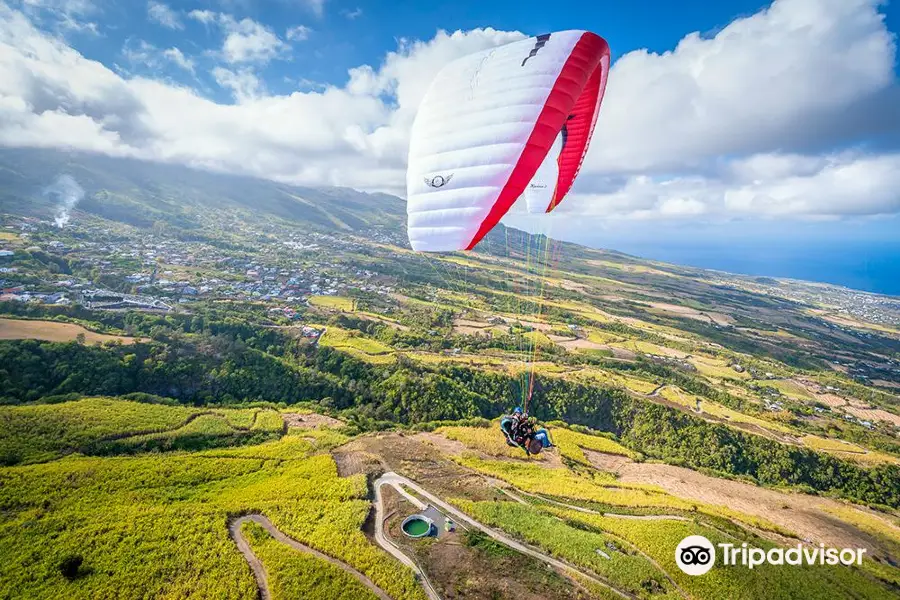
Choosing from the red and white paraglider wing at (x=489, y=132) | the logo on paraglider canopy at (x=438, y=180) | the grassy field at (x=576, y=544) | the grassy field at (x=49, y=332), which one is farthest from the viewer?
the grassy field at (x=49, y=332)

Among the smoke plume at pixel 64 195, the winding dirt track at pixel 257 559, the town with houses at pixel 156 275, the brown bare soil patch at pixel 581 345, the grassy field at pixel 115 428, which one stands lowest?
the grassy field at pixel 115 428

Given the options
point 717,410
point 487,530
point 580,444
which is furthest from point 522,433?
point 717,410

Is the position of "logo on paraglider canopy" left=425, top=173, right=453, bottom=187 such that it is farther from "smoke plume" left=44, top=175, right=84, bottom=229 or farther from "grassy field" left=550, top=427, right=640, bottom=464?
"smoke plume" left=44, top=175, right=84, bottom=229

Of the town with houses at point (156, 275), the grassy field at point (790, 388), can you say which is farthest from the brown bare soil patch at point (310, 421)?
the grassy field at point (790, 388)

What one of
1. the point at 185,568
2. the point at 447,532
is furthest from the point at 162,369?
the point at 447,532

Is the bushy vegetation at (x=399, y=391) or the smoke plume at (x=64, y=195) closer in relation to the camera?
the bushy vegetation at (x=399, y=391)

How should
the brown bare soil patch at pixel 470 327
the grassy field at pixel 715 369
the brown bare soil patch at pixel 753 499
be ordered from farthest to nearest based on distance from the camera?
the brown bare soil patch at pixel 470 327 → the grassy field at pixel 715 369 → the brown bare soil patch at pixel 753 499

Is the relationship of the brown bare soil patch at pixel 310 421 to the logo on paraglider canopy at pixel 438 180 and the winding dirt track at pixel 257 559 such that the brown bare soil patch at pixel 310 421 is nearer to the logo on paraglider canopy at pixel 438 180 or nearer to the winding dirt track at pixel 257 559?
the winding dirt track at pixel 257 559

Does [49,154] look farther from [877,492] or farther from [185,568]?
[877,492]
